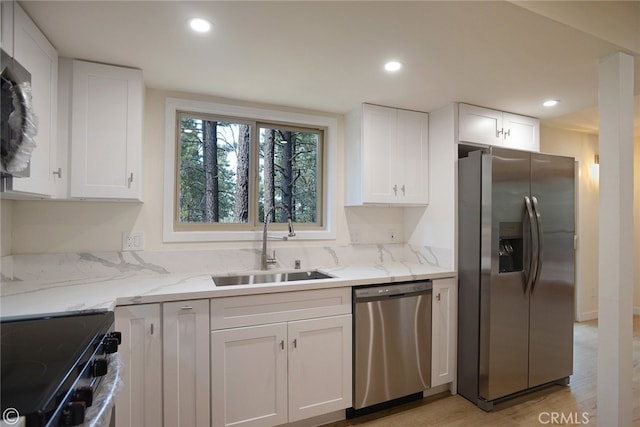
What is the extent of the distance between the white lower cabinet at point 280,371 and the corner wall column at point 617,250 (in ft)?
4.78

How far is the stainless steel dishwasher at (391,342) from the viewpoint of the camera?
7.23ft

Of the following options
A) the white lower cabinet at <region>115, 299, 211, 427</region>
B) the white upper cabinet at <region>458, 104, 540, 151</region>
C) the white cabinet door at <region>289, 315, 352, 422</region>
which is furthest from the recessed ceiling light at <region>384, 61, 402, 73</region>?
the white lower cabinet at <region>115, 299, 211, 427</region>

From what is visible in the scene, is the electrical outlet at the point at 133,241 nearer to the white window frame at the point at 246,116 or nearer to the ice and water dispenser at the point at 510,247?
the white window frame at the point at 246,116

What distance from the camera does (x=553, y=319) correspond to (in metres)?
2.56

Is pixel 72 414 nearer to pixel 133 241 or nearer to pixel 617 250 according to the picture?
pixel 133 241

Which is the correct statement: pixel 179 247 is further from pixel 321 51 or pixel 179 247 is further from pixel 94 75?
pixel 321 51

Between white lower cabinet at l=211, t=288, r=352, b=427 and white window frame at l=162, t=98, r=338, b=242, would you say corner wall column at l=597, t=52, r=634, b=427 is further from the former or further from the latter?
white window frame at l=162, t=98, r=338, b=242

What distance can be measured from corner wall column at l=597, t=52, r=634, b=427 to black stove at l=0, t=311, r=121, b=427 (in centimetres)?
245

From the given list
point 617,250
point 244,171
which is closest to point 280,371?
point 244,171

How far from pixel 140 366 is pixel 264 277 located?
0.99 metres

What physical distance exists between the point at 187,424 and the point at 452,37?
2.46 meters

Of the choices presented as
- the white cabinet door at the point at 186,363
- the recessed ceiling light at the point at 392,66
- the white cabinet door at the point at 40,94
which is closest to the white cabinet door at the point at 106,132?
the white cabinet door at the point at 40,94

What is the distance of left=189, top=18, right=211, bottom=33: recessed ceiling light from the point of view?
1.54 m

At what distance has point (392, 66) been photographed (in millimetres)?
2010
